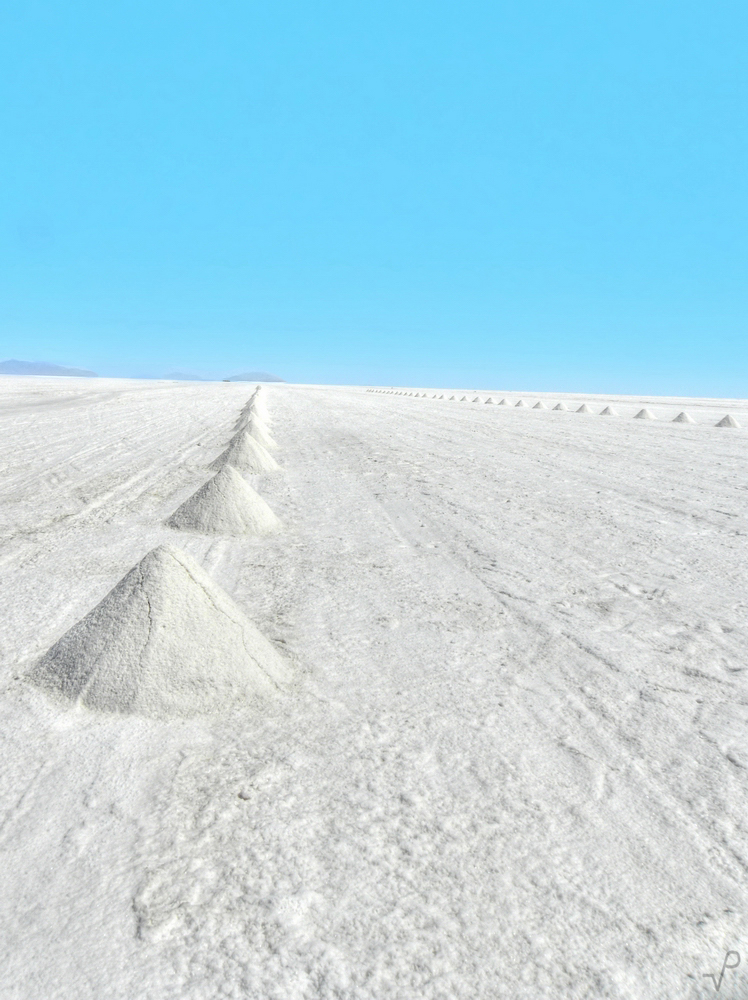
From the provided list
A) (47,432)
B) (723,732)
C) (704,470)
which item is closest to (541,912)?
(723,732)

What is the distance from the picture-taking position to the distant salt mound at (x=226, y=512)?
207 inches

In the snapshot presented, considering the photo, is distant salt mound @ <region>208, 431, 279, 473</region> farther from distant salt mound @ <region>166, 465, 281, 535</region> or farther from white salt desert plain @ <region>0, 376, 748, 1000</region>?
white salt desert plain @ <region>0, 376, 748, 1000</region>

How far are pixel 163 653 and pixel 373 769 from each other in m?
0.96

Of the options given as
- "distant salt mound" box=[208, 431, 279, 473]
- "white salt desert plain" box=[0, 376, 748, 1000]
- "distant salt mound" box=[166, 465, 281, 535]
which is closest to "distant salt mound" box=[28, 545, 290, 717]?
"white salt desert plain" box=[0, 376, 748, 1000]

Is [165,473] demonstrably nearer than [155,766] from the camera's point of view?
No

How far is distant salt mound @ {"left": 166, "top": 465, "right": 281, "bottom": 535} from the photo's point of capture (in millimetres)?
5250

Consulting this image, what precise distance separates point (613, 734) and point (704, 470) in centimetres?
812

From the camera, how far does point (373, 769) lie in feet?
7.09

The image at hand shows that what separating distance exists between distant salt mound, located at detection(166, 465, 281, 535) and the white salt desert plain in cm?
9

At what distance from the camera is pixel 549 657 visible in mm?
3057

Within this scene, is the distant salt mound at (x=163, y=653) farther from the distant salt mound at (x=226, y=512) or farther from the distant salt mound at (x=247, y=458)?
the distant salt mound at (x=247, y=458)

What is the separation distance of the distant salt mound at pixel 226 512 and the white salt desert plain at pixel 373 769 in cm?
9

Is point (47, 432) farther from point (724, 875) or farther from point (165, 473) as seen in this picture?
point (724, 875)

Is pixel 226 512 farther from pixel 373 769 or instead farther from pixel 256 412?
pixel 256 412
